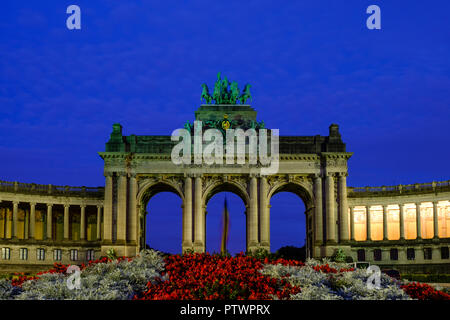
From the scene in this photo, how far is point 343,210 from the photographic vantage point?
96812mm

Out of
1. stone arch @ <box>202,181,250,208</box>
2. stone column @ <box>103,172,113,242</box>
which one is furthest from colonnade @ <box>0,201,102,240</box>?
stone arch @ <box>202,181,250,208</box>

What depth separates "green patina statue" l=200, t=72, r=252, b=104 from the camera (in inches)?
3947

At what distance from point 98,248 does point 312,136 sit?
41.7m

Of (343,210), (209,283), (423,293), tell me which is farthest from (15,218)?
(423,293)

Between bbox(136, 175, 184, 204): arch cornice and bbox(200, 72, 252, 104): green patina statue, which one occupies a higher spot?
bbox(200, 72, 252, 104): green patina statue

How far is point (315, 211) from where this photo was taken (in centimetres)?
9731

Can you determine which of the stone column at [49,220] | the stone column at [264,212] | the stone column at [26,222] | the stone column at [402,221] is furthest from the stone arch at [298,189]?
the stone column at [26,222]

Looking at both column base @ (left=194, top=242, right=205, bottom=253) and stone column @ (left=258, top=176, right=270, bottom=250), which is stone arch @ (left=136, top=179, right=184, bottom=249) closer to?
column base @ (left=194, top=242, right=205, bottom=253)

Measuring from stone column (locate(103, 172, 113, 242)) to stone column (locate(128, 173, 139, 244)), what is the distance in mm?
3039

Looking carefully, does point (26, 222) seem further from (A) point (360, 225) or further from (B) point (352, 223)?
(A) point (360, 225)

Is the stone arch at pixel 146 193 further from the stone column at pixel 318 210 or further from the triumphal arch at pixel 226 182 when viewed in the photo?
the stone column at pixel 318 210

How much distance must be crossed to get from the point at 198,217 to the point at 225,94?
21.0 metres

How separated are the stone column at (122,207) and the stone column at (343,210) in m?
34.6
